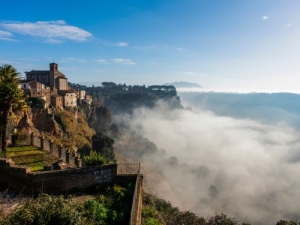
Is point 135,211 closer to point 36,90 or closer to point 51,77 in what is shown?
point 36,90

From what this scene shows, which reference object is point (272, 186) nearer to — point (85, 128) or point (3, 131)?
point (85, 128)

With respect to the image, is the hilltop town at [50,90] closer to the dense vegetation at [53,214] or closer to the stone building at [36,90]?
the stone building at [36,90]

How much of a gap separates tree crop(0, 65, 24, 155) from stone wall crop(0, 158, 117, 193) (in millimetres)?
7230

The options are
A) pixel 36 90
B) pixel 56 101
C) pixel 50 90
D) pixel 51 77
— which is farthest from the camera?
pixel 51 77

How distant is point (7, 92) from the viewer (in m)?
23.4

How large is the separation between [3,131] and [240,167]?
17957 cm

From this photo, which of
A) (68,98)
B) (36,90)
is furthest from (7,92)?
(68,98)

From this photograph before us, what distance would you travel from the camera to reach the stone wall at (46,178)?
17000mm

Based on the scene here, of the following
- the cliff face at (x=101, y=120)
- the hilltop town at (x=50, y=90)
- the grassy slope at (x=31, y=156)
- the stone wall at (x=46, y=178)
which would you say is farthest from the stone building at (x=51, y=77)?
the stone wall at (x=46, y=178)

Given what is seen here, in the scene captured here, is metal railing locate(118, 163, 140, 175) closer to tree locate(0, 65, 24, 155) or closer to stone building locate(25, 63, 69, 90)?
tree locate(0, 65, 24, 155)

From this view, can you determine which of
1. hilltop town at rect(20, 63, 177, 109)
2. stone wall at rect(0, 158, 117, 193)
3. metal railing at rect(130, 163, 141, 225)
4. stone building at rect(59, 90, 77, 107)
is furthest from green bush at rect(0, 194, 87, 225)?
stone building at rect(59, 90, 77, 107)

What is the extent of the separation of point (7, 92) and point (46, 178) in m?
10.1

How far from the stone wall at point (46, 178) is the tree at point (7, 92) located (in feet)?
23.7

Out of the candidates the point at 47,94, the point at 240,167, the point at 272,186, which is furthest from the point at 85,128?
the point at 240,167
